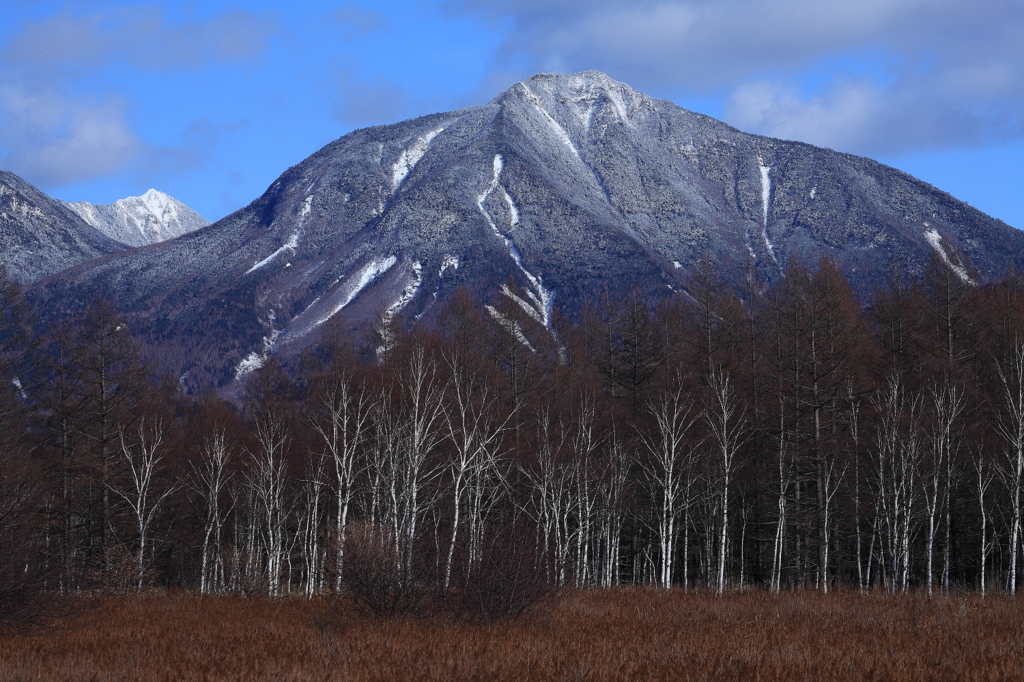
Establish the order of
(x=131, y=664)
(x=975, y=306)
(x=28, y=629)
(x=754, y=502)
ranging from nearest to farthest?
(x=131, y=664)
(x=28, y=629)
(x=754, y=502)
(x=975, y=306)

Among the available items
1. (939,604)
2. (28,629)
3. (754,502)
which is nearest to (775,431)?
(754,502)

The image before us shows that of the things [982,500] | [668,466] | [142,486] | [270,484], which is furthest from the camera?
[270,484]

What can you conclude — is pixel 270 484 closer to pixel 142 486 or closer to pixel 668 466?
pixel 142 486

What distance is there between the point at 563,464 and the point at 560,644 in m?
20.7

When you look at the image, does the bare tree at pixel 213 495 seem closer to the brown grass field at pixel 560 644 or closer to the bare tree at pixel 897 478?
the brown grass field at pixel 560 644

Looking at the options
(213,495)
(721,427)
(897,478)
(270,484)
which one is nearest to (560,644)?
(721,427)

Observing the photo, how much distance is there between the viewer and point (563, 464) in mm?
34562

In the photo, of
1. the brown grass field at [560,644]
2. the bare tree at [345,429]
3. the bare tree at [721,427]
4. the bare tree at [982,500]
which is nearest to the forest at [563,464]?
the bare tree at [982,500]

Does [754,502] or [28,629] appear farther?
[754,502]

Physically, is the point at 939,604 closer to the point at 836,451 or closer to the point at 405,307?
the point at 836,451

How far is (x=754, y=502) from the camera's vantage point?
39219mm

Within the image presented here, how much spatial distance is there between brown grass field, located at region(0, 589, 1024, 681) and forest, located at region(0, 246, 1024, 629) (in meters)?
1.56

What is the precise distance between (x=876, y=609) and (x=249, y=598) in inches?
631

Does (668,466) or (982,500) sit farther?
(668,466)
